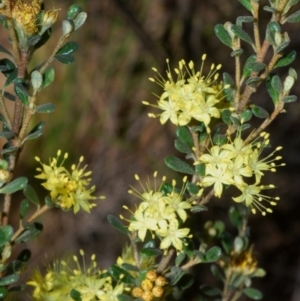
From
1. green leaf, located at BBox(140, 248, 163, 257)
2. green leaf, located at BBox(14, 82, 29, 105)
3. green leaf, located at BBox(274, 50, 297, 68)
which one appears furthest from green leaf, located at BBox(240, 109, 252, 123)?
green leaf, located at BBox(14, 82, 29, 105)

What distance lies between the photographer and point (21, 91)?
1288 mm

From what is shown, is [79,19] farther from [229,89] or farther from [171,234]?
[171,234]

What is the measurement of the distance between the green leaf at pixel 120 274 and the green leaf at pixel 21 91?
17.1 inches

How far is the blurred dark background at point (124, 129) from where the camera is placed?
3992mm

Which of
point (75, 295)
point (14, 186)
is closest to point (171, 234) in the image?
point (75, 295)

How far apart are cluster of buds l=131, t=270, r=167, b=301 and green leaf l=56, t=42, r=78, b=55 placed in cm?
52

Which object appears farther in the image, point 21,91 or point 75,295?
point 75,295

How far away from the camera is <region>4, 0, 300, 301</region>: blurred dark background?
3.99 m

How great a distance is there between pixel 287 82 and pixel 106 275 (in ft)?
2.04

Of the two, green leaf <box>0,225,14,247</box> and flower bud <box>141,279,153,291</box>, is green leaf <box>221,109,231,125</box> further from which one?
green leaf <box>0,225,14,247</box>

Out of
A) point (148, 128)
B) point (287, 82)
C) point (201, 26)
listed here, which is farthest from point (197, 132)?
point (148, 128)

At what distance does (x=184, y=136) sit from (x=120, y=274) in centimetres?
35

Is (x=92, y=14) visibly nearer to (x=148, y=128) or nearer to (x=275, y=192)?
(x=148, y=128)

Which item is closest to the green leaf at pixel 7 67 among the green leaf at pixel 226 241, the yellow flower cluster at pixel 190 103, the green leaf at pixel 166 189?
the yellow flower cluster at pixel 190 103
